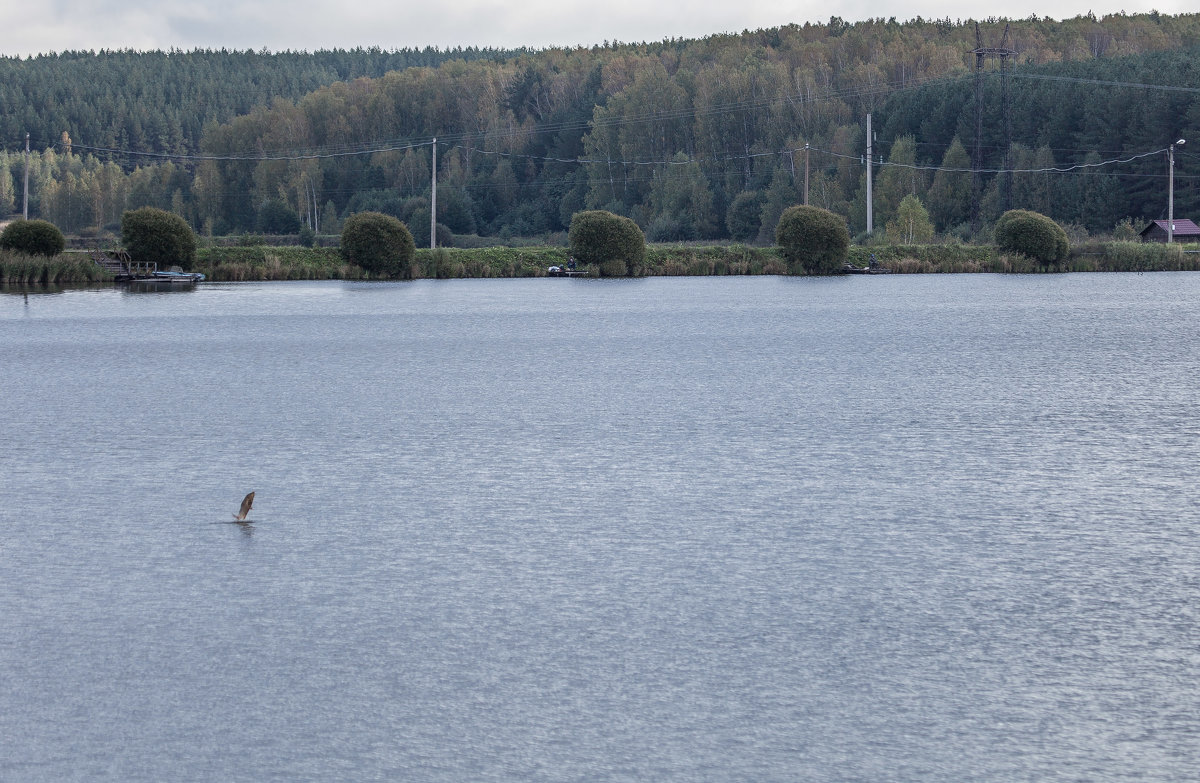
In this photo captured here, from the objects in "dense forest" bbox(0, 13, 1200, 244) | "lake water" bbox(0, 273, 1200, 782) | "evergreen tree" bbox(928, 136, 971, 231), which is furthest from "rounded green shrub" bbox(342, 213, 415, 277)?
"evergreen tree" bbox(928, 136, 971, 231)

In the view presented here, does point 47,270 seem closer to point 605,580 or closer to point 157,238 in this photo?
point 157,238

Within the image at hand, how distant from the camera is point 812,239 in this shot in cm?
6769

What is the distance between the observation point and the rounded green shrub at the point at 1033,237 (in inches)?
2724

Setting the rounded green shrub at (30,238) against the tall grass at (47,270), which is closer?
the tall grass at (47,270)

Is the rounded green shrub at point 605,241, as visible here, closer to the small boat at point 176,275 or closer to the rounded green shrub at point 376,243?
the rounded green shrub at point 376,243

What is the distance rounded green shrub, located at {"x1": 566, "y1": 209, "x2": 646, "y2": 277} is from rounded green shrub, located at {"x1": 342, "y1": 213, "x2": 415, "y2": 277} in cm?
799

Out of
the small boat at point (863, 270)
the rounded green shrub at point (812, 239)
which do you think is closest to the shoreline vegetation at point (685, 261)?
the small boat at point (863, 270)

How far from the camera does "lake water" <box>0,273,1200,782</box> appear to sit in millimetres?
6996

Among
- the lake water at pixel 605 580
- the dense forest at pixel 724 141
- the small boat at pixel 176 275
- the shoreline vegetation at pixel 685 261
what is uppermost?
the dense forest at pixel 724 141

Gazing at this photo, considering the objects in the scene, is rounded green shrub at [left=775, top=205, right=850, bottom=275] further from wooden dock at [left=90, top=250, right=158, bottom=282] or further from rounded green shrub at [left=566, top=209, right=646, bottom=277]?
wooden dock at [left=90, top=250, right=158, bottom=282]

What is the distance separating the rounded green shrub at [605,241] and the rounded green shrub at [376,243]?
7.99 metres

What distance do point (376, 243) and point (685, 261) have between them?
55.5ft

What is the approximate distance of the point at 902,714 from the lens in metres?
7.32

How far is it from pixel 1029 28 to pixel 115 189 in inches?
4410
